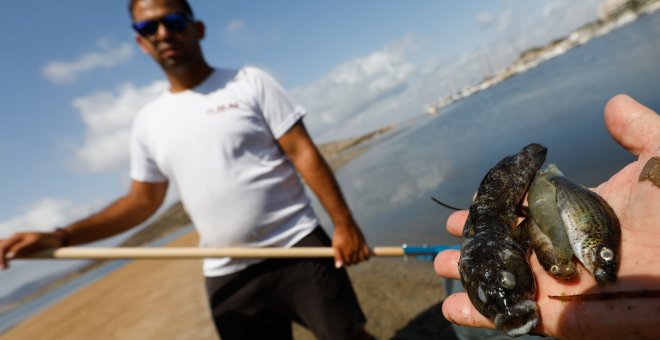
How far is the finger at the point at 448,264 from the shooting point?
8.20 ft

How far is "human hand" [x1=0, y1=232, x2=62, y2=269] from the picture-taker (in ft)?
11.8

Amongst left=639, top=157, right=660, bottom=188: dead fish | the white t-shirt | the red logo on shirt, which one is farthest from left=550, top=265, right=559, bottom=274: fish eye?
the red logo on shirt

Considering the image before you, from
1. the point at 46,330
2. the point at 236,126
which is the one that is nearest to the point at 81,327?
the point at 46,330

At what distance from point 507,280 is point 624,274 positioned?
709 millimetres

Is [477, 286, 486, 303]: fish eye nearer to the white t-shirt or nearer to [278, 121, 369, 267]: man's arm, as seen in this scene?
[278, 121, 369, 267]: man's arm

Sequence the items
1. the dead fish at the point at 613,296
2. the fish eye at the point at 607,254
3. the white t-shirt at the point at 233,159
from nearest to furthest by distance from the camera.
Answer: the dead fish at the point at 613,296
the fish eye at the point at 607,254
the white t-shirt at the point at 233,159

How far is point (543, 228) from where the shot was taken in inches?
91.1

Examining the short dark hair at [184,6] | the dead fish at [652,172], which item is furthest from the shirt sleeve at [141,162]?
the dead fish at [652,172]

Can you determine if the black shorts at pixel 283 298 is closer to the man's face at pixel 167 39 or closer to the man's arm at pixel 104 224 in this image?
the man's arm at pixel 104 224

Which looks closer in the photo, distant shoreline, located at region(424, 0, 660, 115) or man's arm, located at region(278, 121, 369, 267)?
man's arm, located at region(278, 121, 369, 267)

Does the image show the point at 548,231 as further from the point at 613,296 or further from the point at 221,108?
the point at 221,108

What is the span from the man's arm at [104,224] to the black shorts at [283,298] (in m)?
1.41

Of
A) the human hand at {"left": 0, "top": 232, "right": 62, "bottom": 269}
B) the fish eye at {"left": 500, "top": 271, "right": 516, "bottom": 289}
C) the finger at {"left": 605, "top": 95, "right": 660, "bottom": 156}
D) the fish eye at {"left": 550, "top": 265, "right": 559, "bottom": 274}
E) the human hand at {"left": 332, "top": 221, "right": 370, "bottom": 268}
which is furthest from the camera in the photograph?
the human hand at {"left": 0, "top": 232, "right": 62, "bottom": 269}

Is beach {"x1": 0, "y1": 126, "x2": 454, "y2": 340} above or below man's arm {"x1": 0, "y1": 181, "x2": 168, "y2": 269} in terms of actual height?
below
